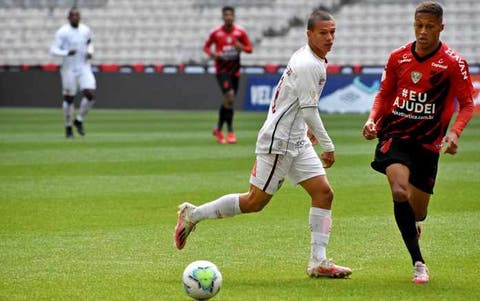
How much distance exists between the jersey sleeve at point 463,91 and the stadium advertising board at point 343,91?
2044 cm

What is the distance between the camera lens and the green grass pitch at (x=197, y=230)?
720 centimetres

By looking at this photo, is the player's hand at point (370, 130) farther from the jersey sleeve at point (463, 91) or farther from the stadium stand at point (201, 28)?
the stadium stand at point (201, 28)

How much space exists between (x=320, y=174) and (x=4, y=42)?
1278 inches

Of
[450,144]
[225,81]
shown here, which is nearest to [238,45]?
[225,81]

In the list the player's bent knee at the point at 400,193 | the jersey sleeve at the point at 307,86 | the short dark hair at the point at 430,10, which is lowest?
the player's bent knee at the point at 400,193

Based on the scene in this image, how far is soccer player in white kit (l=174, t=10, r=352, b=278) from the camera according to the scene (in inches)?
295

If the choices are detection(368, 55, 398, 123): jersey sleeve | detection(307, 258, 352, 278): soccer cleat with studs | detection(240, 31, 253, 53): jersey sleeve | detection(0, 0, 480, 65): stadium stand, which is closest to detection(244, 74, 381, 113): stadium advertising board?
detection(0, 0, 480, 65): stadium stand

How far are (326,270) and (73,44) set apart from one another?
1545 cm

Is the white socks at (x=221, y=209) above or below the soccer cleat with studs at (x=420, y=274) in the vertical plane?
above

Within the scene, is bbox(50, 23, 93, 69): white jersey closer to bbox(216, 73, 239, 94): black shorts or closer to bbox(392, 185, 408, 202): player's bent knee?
bbox(216, 73, 239, 94): black shorts

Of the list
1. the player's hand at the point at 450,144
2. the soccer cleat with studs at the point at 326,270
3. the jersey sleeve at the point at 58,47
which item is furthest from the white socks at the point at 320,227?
the jersey sleeve at the point at 58,47

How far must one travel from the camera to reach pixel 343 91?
95.2 feet

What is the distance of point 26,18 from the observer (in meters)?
38.8

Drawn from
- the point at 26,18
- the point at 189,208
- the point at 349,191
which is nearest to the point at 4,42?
the point at 26,18
